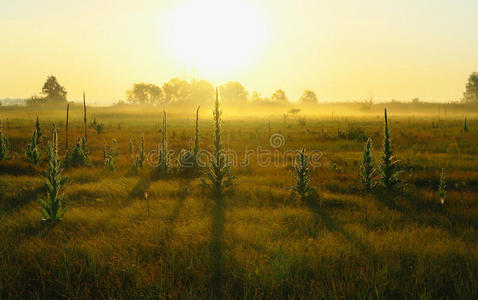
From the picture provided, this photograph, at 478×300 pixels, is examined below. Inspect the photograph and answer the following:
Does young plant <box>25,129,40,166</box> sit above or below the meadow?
above

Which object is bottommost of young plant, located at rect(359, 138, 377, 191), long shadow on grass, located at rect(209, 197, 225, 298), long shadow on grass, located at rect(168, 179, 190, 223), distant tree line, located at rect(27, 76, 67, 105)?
long shadow on grass, located at rect(209, 197, 225, 298)

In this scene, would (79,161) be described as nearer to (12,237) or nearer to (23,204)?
(23,204)

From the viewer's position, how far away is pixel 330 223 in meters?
6.15

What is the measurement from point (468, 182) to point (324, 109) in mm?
138082

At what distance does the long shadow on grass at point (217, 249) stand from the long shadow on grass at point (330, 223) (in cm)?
203

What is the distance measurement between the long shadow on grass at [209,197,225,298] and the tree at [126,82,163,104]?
15034 cm

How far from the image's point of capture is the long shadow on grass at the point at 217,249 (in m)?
3.97

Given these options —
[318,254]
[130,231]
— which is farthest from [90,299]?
[318,254]

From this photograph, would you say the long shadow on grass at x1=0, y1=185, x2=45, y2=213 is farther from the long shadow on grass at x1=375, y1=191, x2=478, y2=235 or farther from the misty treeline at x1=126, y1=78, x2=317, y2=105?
the misty treeline at x1=126, y1=78, x2=317, y2=105

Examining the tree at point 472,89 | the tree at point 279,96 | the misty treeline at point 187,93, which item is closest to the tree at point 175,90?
the misty treeline at point 187,93

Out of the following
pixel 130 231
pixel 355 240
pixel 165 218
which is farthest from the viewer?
pixel 165 218

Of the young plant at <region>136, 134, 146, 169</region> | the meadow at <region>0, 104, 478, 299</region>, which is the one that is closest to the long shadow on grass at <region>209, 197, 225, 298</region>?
the meadow at <region>0, 104, 478, 299</region>

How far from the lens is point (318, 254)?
472 centimetres

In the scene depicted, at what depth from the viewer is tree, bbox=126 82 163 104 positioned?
490ft
